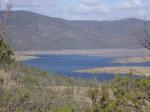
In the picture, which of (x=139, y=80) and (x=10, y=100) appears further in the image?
(x=139, y=80)

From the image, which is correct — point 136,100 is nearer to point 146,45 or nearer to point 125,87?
point 125,87

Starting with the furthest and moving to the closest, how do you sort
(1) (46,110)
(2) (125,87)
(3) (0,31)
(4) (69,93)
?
(4) (69,93), (1) (46,110), (2) (125,87), (3) (0,31)

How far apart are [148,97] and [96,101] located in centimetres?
145

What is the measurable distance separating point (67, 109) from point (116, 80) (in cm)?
162

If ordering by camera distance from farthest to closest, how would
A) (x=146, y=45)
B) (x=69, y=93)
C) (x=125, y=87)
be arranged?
A: (x=69, y=93) < (x=125, y=87) < (x=146, y=45)

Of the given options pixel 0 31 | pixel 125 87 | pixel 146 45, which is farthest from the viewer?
pixel 125 87

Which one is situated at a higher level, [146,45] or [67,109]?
[146,45]

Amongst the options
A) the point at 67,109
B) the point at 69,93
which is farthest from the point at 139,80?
the point at 69,93

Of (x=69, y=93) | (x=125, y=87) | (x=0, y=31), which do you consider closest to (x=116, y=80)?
(x=125, y=87)

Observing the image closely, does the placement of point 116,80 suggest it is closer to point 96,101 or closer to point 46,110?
point 96,101

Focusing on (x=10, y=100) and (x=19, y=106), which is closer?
(x=10, y=100)

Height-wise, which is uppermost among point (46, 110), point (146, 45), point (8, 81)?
point (146, 45)

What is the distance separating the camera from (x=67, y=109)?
12711mm

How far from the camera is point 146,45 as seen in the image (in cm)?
1118
